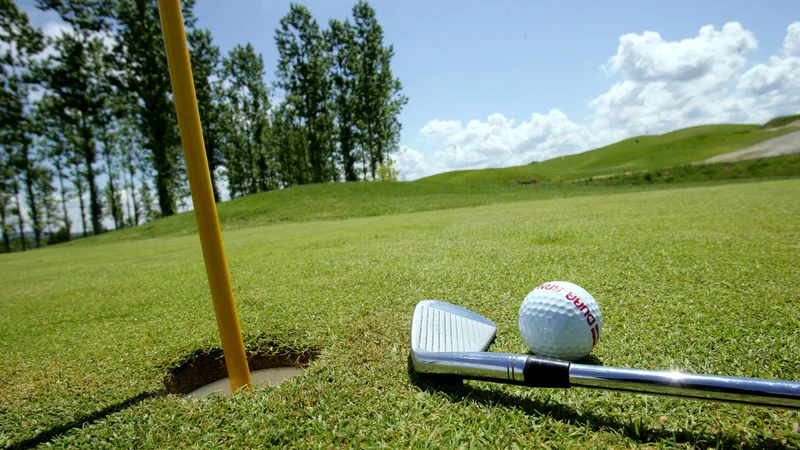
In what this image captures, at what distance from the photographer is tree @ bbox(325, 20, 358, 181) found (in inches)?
1324

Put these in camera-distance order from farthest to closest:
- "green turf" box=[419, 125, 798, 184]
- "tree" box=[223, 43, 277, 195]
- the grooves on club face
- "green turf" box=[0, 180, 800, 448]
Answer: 1. "green turf" box=[419, 125, 798, 184]
2. "tree" box=[223, 43, 277, 195]
3. the grooves on club face
4. "green turf" box=[0, 180, 800, 448]

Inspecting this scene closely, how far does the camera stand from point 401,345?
1968 millimetres

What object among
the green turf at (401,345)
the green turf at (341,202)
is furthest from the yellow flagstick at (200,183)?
the green turf at (341,202)

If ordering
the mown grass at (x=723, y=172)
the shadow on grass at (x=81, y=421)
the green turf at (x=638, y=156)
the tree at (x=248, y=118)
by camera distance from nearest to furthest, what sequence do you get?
the shadow on grass at (x=81, y=421)
the mown grass at (x=723, y=172)
the tree at (x=248, y=118)
the green turf at (x=638, y=156)

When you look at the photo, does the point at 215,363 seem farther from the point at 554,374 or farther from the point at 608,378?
the point at 608,378

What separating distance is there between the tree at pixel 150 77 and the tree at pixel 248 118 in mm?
7599

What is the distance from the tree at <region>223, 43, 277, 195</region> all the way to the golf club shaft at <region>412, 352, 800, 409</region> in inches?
1539

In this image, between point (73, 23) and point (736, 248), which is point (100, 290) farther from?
point (73, 23)

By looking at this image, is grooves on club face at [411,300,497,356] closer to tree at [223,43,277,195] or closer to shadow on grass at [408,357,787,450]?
shadow on grass at [408,357,787,450]

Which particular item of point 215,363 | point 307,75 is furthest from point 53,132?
point 215,363

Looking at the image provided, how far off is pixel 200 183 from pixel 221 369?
124 cm

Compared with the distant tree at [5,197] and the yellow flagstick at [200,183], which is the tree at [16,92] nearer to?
the distant tree at [5,197]

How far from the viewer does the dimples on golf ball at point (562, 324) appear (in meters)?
1.68

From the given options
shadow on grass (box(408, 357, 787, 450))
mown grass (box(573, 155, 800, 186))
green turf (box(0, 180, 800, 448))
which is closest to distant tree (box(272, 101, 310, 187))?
mown grass (box(573, 155, 800, 186))
